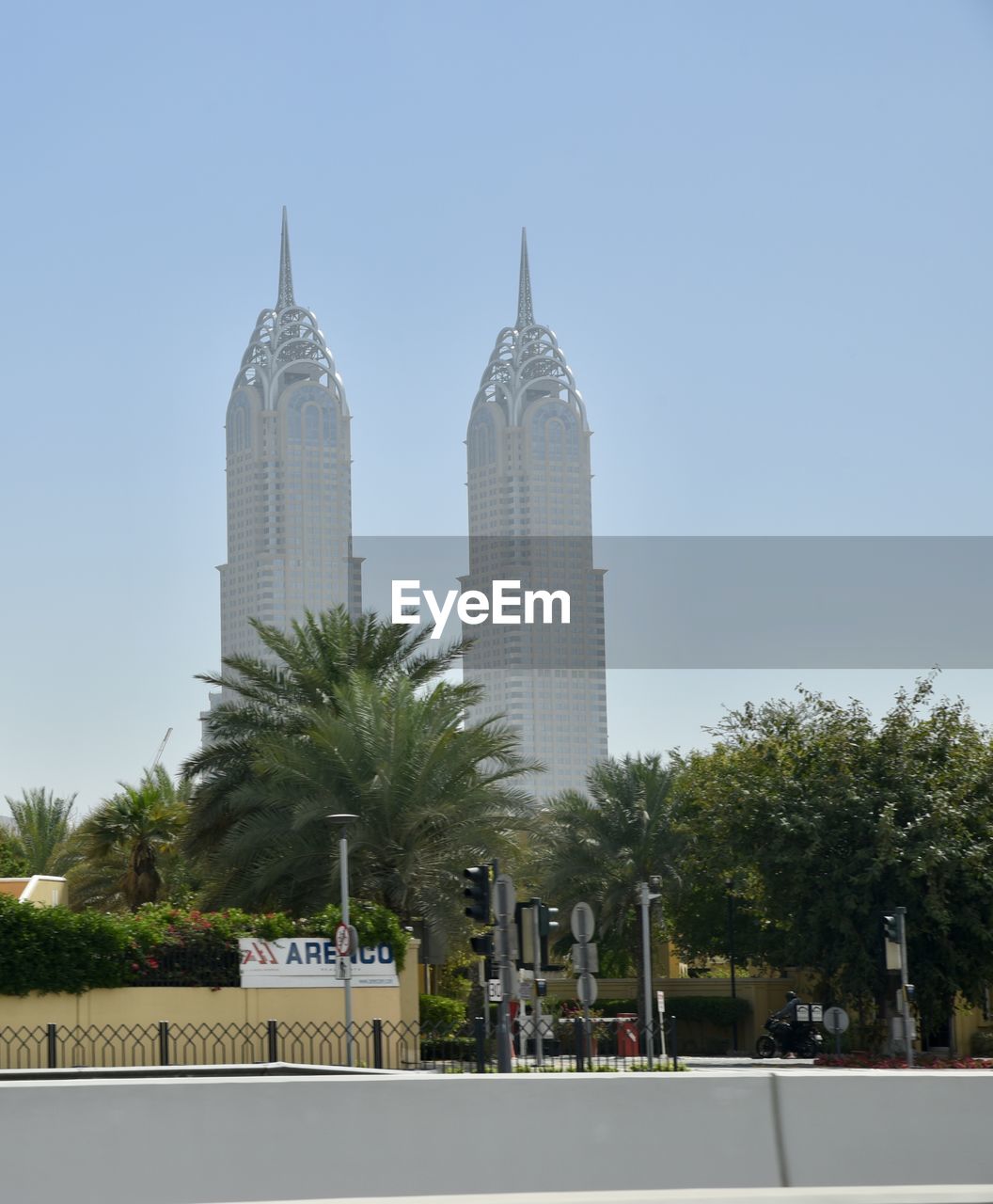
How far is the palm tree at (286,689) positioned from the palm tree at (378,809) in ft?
7.49

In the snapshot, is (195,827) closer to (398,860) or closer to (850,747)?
(398,860)

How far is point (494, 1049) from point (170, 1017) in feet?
30.5

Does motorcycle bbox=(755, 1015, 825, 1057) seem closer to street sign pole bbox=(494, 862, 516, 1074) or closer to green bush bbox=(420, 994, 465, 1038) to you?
green bush bbox=(420, 994, 465, 1038)

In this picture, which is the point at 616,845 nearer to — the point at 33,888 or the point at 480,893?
the point at 33,888

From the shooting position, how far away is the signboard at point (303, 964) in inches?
993

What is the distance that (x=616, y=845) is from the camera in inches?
2016

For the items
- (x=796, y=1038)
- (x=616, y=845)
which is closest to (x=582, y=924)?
(x=796, y=1038)

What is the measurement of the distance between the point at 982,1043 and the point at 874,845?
8.36 meters

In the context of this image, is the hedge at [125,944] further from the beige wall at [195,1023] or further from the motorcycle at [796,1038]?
the motorcycle at [796,1038]

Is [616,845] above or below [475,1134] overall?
above

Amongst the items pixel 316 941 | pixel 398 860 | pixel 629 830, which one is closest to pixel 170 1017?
pixel 316 941

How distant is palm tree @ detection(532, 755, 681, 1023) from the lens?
50.4 meters

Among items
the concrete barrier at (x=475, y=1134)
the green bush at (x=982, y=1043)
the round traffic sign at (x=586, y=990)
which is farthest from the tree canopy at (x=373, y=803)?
the concrete barrier at (x=475, y=1134)

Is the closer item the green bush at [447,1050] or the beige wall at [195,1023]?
the beige wall at [195,1023]
